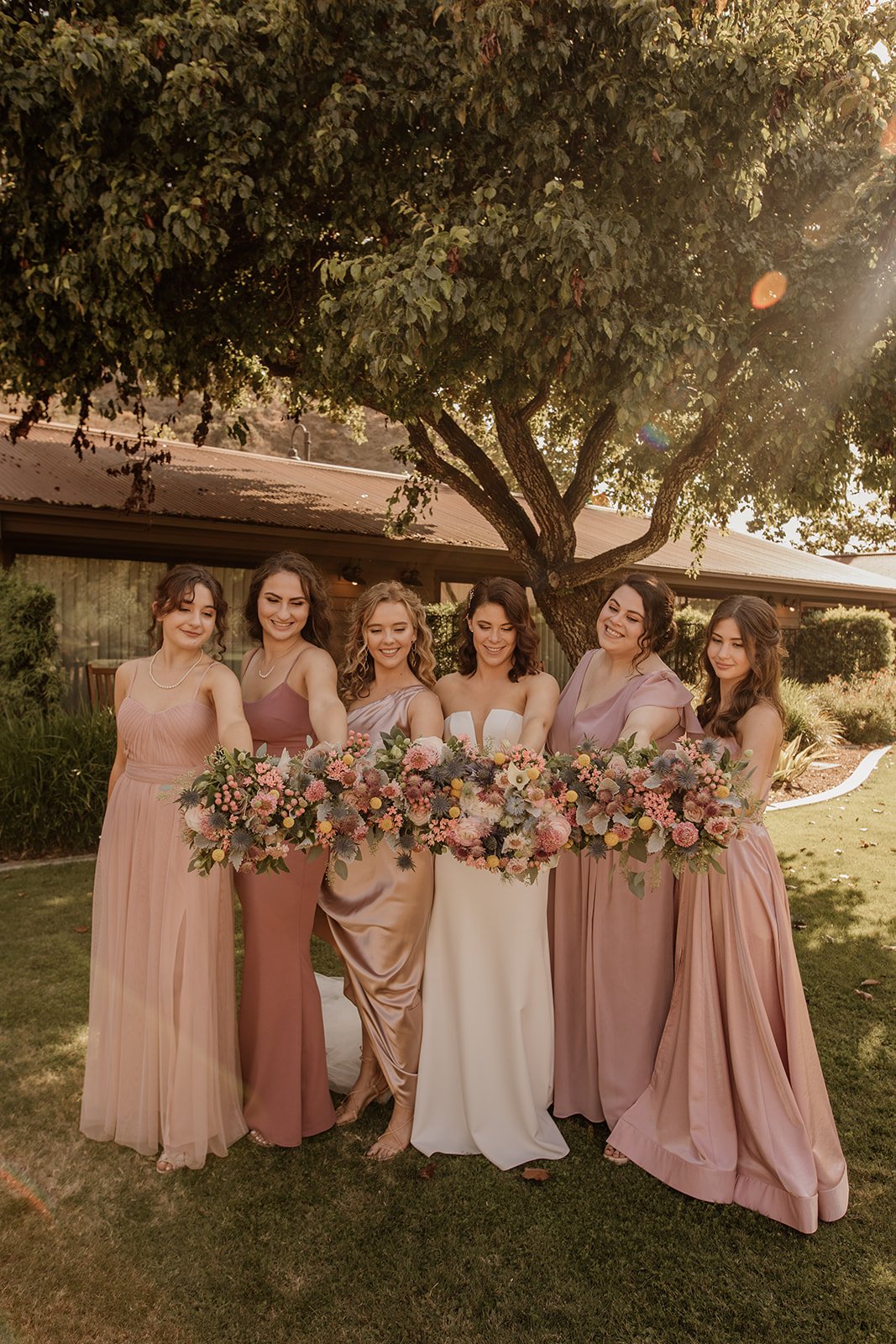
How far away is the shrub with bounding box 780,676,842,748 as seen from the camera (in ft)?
44.6

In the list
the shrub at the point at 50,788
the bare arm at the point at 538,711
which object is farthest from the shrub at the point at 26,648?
the bare arm at the point at 538,711

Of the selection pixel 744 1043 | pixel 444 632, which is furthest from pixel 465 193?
pixel 444 632

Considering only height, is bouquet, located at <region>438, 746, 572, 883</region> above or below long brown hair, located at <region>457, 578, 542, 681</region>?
below

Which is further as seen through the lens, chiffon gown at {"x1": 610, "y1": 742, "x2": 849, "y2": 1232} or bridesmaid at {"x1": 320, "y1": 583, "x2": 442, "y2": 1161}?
bridesmaid at {"x1": 320, "y1": 583, "x2": 442, "y2": 1161}

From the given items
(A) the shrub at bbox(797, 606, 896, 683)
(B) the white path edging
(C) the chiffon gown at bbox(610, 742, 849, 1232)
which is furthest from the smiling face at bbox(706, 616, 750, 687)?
(A) the shrub at bbox(797, 606, 896, 683)

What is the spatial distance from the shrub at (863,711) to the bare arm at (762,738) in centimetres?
1420

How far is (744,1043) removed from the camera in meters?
3.33

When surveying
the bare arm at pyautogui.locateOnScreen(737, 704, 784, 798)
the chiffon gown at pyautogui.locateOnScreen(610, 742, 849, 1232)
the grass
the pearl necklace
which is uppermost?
the pearl necklace

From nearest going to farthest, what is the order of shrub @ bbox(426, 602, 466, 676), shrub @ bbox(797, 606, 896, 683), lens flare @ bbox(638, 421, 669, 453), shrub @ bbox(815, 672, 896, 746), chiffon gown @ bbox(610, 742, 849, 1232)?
chiffon gown @ bbox(610, 742, 849, 1232)
lens flare @ bbox(638, 421, 669, 453)
shrub @ bbox(426, 602, 466, 676)
shrub @ bbox(815, 672, 896, 746)
shrub @ bbox(797, 606, 896, 683)

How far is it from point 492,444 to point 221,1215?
1726 cm

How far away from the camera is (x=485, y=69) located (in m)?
6.56

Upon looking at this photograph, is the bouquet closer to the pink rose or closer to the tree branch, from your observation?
the pink rose

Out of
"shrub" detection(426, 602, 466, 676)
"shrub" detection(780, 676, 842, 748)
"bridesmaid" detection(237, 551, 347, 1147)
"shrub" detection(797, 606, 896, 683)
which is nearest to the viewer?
"bridesmaid" detection(237, 551, 347, 1147)

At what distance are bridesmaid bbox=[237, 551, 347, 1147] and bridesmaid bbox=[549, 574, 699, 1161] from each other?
1.06 m
